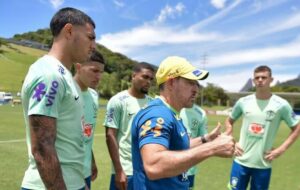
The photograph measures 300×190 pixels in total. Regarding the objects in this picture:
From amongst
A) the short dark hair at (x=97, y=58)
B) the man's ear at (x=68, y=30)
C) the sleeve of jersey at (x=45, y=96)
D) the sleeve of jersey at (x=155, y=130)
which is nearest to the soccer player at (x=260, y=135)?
the short dark hair at (x=97, y=58)

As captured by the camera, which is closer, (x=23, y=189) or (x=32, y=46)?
(x=23, y=189)

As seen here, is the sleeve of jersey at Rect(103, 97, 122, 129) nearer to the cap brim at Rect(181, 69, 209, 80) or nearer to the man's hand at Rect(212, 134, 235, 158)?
the cap brim at Rect(181, 69, 209, 80)

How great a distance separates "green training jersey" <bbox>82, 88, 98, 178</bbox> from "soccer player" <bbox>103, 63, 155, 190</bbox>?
58cm

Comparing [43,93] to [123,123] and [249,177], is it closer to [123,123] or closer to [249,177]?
[123,123]

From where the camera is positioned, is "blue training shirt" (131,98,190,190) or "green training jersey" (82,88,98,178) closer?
"blue training shirt" (131,98,190,190)

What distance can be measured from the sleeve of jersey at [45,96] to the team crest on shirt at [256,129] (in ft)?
15.0

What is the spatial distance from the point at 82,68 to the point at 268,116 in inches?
129

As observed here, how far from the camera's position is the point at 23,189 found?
3.00m

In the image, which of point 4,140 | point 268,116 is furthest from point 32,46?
point 268,116

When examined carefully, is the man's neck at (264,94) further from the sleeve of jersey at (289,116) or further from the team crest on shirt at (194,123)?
the team crest on shirt at (194,123)

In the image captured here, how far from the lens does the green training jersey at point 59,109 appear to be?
2701 millimetres

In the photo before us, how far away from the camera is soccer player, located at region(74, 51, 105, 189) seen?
14.6 ft

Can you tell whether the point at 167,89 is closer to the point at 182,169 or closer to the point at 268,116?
the point at 182,169

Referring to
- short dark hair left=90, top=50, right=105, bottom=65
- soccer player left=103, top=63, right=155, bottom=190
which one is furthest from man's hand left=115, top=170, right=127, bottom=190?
short dark hair left=90, top=50, right=105, bottom=65
